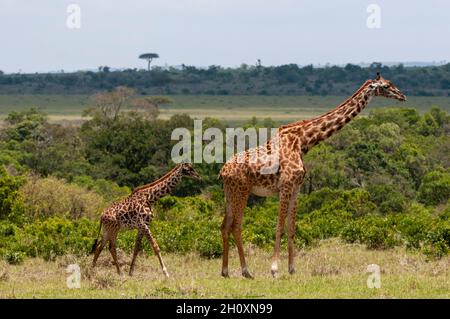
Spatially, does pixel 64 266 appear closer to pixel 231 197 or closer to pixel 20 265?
pixel 20 265

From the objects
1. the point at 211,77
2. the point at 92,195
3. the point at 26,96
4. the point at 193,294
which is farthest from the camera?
the point at 211,77

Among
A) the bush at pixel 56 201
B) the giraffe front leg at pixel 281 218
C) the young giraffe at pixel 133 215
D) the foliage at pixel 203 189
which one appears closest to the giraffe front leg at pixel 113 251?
the young giraffe at pixel 133 215

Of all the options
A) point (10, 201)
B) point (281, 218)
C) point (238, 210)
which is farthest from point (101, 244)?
point (10, 201)

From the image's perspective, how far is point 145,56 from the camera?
160 meters

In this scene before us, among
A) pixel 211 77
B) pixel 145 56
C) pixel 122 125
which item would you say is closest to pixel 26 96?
pixel 211 77

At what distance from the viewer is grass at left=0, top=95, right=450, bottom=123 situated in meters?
91.7

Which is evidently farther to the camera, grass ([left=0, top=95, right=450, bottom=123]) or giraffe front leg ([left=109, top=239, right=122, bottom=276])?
grass ([left=0, top=95, right=450, bottom=123])

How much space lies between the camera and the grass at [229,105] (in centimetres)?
9169

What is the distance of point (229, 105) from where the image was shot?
352 feet

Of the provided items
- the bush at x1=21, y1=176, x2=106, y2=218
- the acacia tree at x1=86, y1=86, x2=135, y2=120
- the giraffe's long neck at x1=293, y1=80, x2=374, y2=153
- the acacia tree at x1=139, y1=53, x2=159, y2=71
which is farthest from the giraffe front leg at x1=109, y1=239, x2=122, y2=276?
the acacia tree at x1=139, y1=53, x2=159, y2=71

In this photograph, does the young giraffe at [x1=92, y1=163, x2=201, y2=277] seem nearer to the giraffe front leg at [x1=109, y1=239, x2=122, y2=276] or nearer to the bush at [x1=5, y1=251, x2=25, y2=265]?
the giraffe front leg at [x1=109, y1=239, x2=122, y2=276]

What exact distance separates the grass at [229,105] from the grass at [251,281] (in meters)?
66.4

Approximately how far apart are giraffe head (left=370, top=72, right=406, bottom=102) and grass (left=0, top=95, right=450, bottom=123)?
223ft
